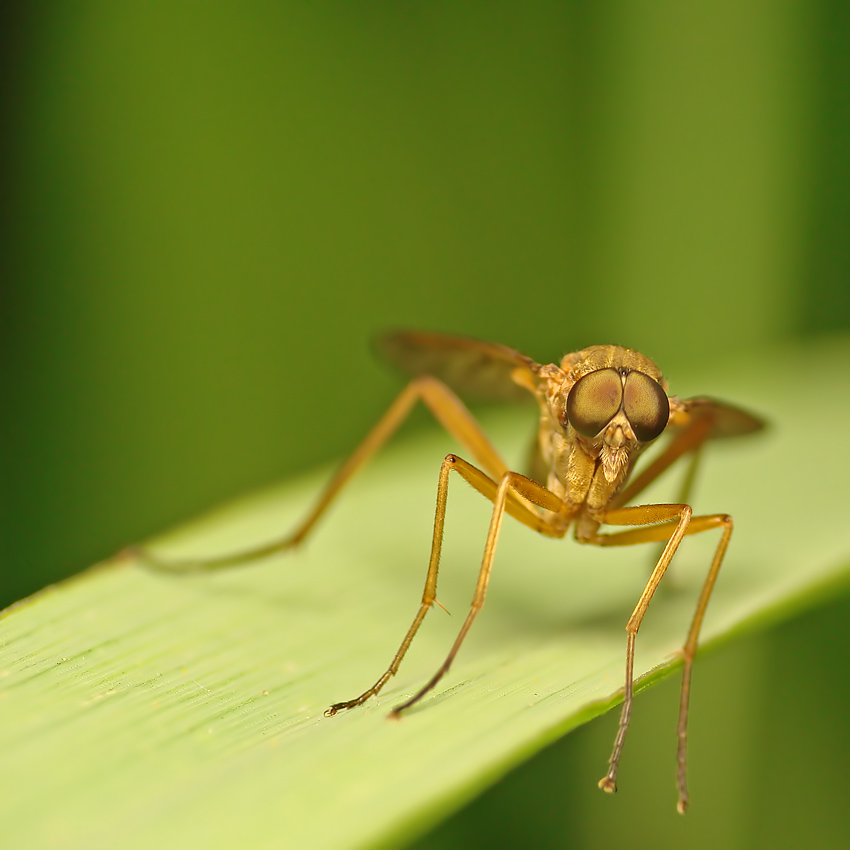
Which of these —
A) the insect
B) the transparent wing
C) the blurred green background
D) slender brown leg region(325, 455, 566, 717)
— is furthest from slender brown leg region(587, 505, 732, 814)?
the blurred green background

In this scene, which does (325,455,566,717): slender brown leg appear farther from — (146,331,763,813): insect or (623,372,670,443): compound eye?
(623,372,670,443): compound eye

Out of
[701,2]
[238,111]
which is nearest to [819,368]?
[701,2]

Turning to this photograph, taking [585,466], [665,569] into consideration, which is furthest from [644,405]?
[665,569]

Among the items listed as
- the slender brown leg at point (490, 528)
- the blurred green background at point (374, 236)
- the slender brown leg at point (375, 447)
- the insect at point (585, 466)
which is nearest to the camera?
the slender brown leg at point (490, 528)

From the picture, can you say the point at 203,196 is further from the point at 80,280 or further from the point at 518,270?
the point at 518,270

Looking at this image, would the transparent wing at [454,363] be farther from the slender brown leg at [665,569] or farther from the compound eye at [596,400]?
the slender brown leg at [665,569]

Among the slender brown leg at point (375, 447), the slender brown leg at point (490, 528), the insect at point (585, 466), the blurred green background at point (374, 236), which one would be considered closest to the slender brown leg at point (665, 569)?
the insect at point (585, 466)

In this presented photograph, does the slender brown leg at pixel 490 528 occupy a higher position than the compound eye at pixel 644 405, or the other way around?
the compound eye at pixel 644 405
